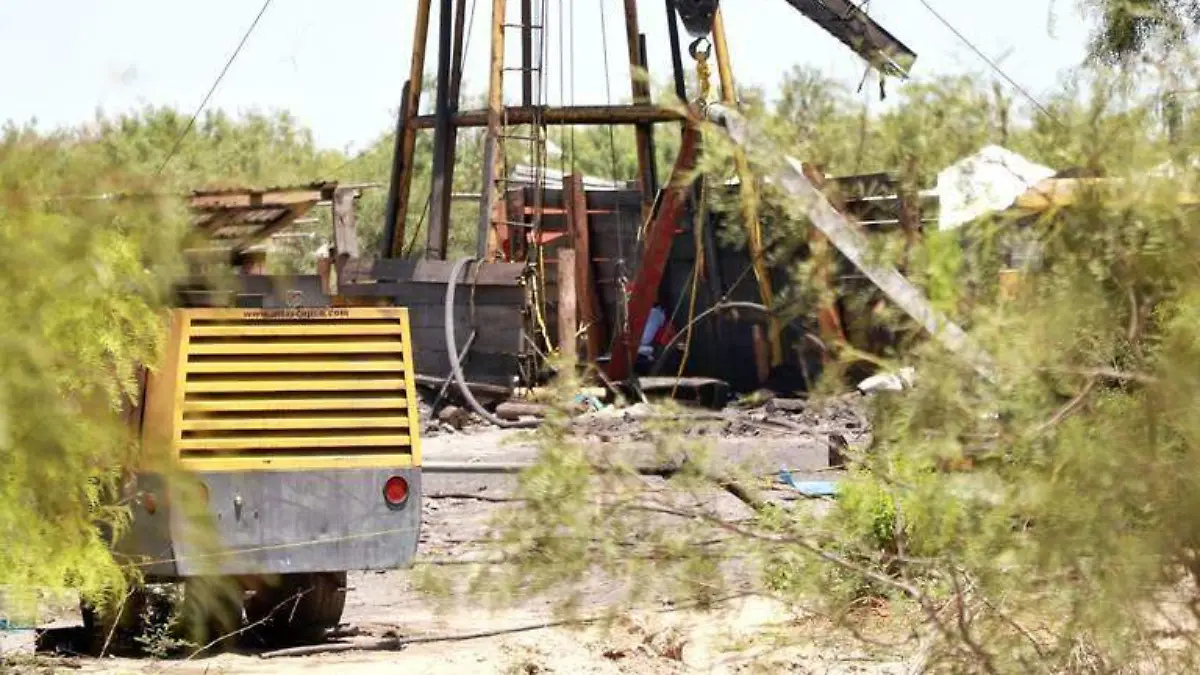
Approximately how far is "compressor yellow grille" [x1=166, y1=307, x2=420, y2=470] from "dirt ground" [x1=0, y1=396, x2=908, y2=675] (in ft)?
2.67

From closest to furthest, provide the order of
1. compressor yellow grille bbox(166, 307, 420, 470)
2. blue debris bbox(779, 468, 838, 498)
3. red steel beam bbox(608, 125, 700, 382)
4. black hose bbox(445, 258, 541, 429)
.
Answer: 1. blue debris bbox(779, 468, 838, 498)
2. compressor yellow grille bbox(166, 307, 420, 470)
3. black hose bbox(445, 258, 541, 429)
4. red steel beam bbox(608, 125, 700, 382)

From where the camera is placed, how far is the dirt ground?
8882 mm

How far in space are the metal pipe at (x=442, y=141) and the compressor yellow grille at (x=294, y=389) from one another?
14.5 meters

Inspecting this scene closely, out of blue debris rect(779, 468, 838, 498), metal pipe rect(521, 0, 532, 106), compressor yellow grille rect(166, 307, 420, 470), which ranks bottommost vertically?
blue debris rect(779, 468, 838, 498)

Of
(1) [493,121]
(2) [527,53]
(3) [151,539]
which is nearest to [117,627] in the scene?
(3) [151,539]

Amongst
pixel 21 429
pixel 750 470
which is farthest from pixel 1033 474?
pixel 21 429

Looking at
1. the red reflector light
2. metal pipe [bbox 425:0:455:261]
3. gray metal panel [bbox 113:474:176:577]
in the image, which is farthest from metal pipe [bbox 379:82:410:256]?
gray metal panel [bbox 113:474:176:577]

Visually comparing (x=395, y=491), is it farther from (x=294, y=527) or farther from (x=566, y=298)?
(x=566, y=298)

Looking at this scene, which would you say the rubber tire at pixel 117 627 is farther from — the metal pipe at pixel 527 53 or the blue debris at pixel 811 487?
the metal pipe at pixel 527 53

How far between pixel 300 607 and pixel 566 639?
70.2 inches

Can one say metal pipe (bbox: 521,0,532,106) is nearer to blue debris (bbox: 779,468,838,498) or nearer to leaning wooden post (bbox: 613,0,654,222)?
leaning wooden post (bbox: 613,0,654,222)

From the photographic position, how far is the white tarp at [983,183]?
714cm

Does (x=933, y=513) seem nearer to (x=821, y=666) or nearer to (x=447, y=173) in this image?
(x=821, y=666)

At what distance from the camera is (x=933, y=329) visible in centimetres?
701
